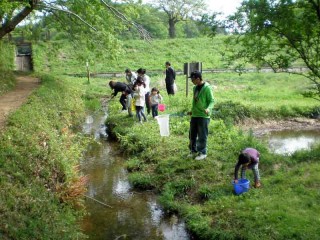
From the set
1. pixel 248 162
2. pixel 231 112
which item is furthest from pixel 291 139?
pixel 248 162

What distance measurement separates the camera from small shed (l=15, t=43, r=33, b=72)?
104 ft

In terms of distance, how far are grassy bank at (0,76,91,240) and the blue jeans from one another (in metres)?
2.97

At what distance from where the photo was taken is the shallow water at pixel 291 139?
1312cm

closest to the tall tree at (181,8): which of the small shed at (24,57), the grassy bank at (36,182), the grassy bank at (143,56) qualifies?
the grassy bank at (143,56)

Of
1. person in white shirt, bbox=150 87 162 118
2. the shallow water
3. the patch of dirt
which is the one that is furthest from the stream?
the patch of dirt

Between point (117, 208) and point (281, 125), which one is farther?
point (281, 125)

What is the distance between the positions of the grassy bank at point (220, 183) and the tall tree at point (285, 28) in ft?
9.10

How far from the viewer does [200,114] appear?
904 centimetres

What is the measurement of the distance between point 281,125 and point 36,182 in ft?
40.2

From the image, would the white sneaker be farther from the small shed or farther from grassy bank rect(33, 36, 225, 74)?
the small shed

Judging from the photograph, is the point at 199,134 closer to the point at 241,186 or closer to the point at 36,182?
the point at 241,186

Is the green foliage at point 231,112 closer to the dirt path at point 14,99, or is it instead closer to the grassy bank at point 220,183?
the grassy bank at point 220,183

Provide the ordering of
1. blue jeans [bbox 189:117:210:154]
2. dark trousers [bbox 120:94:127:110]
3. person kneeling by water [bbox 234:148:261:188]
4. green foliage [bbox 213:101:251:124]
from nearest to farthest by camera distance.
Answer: person kneeling by water [bbox 234:148:261:188]
blue jeans [bbox 189:117:210:154]
dark trousers [bbox 120:94:127:110]
green foliage [bbox 213:101:251:124]

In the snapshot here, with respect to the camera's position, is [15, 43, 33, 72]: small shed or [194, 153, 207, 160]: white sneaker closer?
[194, 153, 207, 160]: white sneaker
